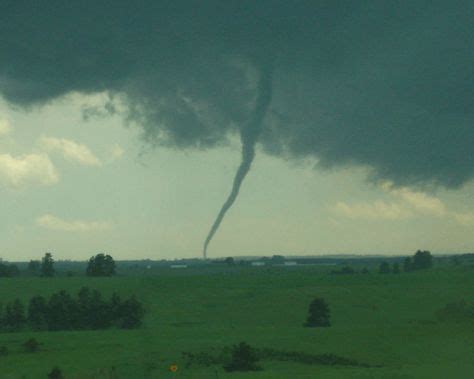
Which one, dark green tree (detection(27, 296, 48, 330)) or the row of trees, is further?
dark green tree (detection(27, 296, 48, 330))

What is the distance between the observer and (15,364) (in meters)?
66.9

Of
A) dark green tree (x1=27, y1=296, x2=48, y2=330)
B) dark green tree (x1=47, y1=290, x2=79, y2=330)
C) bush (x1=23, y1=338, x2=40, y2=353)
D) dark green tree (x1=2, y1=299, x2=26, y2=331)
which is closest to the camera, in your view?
bush (x1=23, y1=338, x2=40, y2=353)

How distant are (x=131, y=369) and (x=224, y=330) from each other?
124ft

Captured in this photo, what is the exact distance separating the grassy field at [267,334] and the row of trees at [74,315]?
3.89 m

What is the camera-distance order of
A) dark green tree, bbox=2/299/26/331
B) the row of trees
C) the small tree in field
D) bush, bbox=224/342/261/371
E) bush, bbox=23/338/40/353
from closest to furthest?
bush, bbox=224/342/261/371 < bush, bbox=23/338/40/353 < the small tree in field < dark green tree, bbox=2/299/26/331 < the row of trees

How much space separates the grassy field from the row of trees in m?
3.89

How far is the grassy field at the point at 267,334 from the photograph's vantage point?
197 feet

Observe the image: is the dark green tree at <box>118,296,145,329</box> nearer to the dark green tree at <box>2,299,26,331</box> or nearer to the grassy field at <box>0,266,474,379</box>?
the grassy field at <box>0,266,474,379</box>

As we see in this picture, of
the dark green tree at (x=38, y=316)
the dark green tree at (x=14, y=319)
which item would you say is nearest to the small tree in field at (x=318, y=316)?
the dark green tree at (x=38, y=316)

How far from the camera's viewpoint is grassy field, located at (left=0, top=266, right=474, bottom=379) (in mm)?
60000

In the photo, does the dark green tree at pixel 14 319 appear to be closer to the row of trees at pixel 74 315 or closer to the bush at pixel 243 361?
the row of trees at pixel 74 315

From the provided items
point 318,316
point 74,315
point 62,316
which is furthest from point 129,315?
point 318,316

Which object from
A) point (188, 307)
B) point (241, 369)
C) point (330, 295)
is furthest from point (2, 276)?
point (241, 369)

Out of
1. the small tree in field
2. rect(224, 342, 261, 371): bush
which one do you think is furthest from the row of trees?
rect(224, 342, 261, 371): bush
